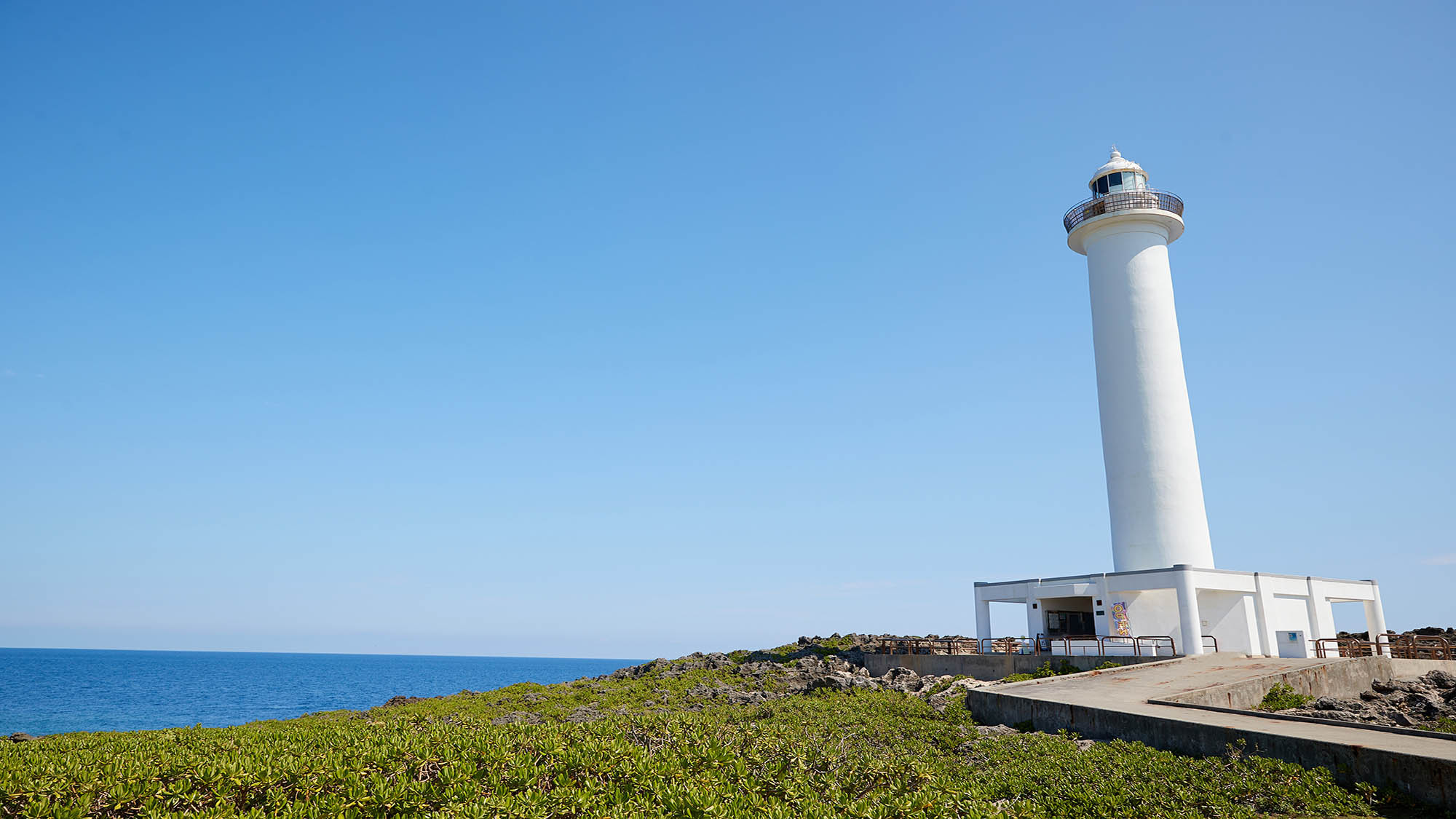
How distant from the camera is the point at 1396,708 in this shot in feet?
52.5

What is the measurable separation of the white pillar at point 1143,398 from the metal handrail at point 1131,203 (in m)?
0.37

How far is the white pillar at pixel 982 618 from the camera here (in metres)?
34.3

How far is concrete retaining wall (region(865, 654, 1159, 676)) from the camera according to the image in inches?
1097

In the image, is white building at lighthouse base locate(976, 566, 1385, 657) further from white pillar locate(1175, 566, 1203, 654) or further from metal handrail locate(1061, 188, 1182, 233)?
metal handrail locate(1061, 188, 1182, 233)

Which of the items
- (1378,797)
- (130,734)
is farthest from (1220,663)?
(130,734)

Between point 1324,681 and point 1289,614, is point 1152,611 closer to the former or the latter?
point 1289,614

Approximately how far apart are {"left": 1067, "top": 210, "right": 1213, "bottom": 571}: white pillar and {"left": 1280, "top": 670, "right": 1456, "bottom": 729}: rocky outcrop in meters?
14.5

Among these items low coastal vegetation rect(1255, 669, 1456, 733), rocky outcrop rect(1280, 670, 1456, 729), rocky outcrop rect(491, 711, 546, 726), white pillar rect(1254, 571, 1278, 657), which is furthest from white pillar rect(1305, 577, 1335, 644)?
rocky outcrop rect(491, 711, 546, 726)

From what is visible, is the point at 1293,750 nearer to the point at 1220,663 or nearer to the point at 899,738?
the point at 899,738

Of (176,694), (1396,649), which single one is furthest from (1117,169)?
(176,694)

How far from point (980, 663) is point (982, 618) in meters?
3.92

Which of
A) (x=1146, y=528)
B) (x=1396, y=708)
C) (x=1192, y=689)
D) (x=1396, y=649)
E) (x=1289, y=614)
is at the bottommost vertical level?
(x=1396, y=708)

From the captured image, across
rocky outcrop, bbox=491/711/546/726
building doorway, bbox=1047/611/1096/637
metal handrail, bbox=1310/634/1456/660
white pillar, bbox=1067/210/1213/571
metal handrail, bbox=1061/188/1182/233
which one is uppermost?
metal handrail, bbox=1061/188/1182/233

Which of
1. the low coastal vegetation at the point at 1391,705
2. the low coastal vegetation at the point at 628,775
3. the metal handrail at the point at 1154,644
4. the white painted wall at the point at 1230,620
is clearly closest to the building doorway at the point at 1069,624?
the white painted wall at the point at 1230,620
